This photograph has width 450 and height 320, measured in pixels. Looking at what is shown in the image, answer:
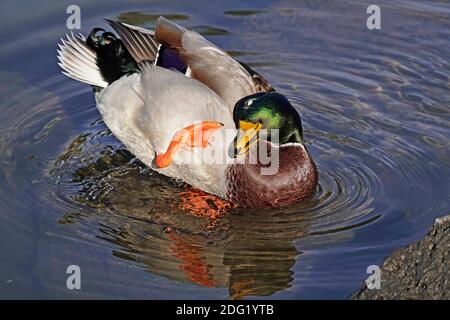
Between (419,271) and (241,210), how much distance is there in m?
1.83

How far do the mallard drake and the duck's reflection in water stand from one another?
165mm

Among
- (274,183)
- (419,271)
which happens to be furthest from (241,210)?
(419,271)

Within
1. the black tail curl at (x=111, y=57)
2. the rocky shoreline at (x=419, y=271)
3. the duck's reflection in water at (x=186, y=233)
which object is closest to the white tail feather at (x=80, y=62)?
the black tail curl at (x=111, y=57)

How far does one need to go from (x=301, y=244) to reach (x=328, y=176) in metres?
0.97

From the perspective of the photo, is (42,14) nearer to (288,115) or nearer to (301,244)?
(288,115)

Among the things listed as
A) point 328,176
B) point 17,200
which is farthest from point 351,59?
point 17,200

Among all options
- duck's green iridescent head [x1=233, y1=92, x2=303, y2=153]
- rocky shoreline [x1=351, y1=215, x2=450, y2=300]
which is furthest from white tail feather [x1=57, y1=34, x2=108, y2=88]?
rocky shoreline [x1=351, y1=215, x2=450, y2=300]

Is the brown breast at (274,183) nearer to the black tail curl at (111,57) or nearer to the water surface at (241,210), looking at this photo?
the water surface at (241,210)

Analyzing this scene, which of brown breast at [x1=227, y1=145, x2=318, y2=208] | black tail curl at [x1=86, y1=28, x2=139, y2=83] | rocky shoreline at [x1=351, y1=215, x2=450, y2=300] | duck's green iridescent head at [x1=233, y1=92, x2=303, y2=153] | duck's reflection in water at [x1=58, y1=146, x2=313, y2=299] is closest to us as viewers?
rocky shoreline at [x1=351, y1=215, x2=450, y2=300]

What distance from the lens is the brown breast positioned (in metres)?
6.43

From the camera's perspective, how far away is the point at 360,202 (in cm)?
640

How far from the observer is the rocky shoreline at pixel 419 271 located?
473cm

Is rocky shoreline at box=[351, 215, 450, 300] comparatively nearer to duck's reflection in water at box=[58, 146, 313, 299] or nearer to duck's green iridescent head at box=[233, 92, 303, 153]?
duck's reflection in water at box=[58, 146, 313, 299]

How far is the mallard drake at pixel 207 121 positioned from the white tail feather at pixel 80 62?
0.36 metres
